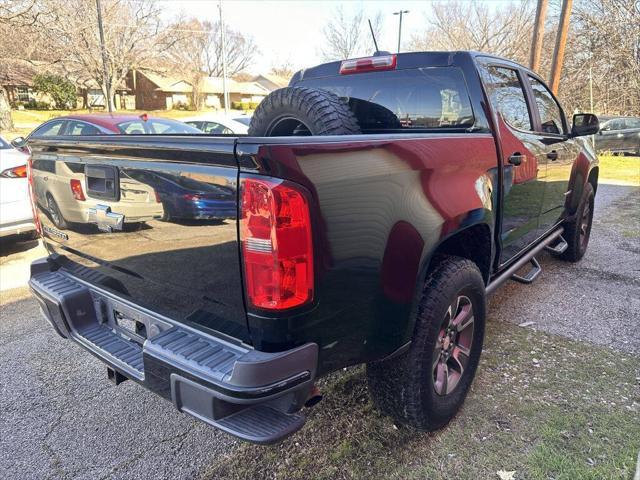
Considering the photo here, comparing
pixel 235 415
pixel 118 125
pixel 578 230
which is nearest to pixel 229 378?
pixel 235 415

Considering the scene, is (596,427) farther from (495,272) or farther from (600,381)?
(495,272)

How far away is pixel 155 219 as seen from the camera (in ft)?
6.28

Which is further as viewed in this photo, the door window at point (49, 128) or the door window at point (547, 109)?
the door window at point (49, 128)

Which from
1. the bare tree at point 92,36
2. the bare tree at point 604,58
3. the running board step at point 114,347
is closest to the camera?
the running board step at point 114,347

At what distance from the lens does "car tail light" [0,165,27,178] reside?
5.06m

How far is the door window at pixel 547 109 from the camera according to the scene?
3.77 m

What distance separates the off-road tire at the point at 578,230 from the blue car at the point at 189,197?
4.25 meters

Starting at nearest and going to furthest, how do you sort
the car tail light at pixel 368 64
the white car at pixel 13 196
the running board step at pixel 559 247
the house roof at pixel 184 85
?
1. the car tail light at pixel 368 64
2. the running board step at pixel 559 247
3. the white car at pixel 13 196
4. the house roof at pixel 184 85

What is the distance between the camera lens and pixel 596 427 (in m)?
2.49

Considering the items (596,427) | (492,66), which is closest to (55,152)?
(492,66)

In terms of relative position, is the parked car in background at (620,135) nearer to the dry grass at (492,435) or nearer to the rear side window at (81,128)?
the rear side window at (81,128)

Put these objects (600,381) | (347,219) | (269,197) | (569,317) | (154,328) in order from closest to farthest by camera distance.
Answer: (269,197)
(347,219)
(154,328)
(600,381)
(569,317)

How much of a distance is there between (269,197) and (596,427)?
221cm

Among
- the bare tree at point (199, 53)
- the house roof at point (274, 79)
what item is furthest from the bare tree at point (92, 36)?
the house roof at point (274, 79)
